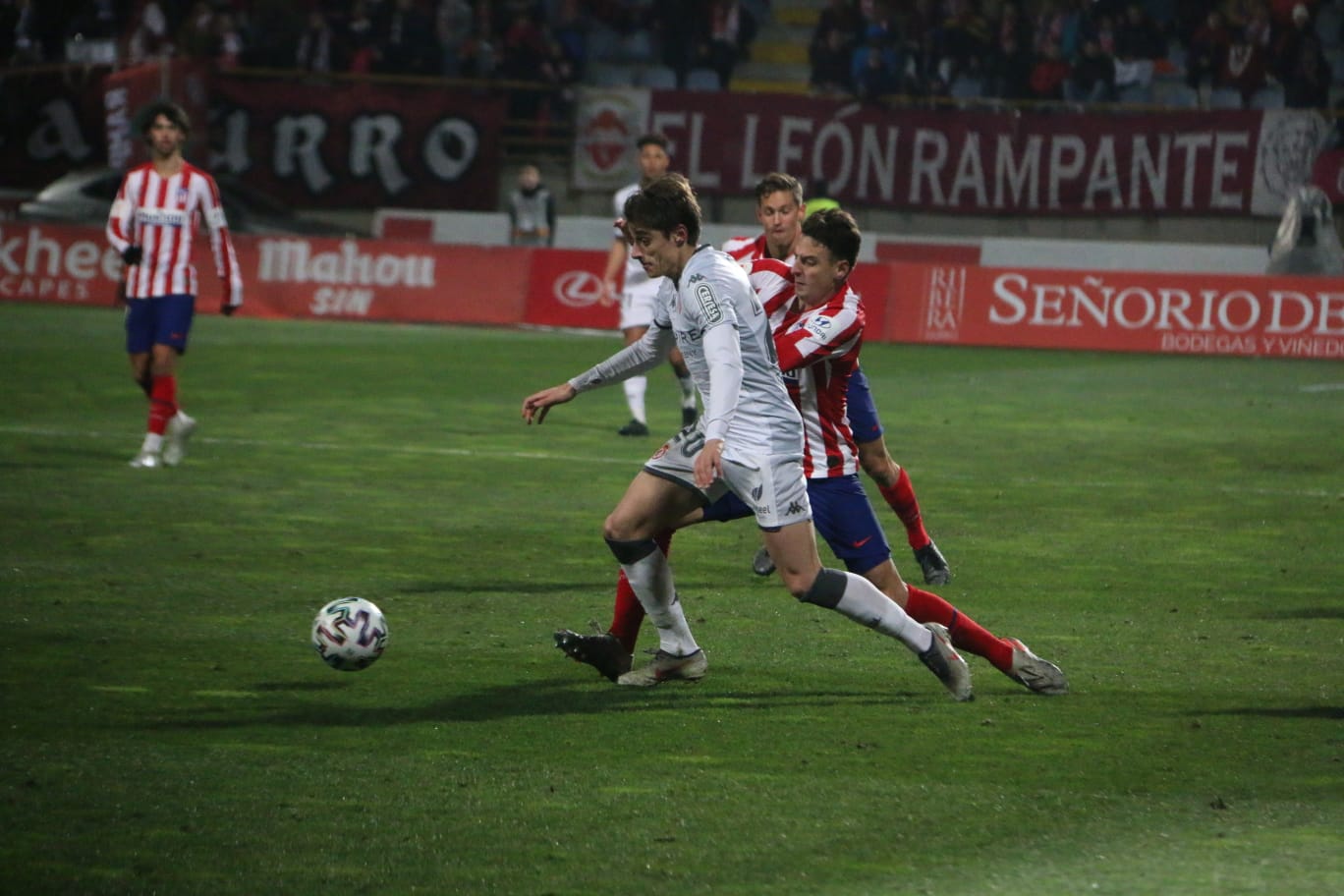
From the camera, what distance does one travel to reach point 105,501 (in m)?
10.8

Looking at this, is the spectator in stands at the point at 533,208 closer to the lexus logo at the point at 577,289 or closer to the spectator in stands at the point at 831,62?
the lexus logo at the point at 577,289

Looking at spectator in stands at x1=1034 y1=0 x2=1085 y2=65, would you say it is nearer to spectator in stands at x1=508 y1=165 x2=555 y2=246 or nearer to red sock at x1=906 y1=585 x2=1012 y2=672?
spectator in stands at x1=508 y1=165 x2=555 y2=246

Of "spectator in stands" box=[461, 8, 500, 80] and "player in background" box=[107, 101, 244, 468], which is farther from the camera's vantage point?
"spectator in stands" box=[461, 8, 500, 80]

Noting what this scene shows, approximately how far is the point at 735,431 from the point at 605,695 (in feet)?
3.39

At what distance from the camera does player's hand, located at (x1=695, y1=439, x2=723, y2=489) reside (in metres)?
5.93

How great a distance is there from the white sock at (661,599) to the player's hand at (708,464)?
2.44ft

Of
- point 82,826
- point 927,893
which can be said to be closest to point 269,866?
point 82,826

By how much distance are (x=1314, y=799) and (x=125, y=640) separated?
4101 mm

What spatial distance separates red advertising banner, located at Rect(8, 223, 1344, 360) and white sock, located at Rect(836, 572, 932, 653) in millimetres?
16458

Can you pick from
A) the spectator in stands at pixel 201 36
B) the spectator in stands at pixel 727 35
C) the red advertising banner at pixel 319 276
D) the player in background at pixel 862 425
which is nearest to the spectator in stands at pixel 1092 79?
Result: the spectator in stands at pixel 727 35

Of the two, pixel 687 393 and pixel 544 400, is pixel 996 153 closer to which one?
pixel 687 393

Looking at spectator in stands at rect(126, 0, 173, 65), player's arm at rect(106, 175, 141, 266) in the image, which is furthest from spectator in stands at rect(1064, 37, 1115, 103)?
player's arm at rect(106, 175, 141, 266)

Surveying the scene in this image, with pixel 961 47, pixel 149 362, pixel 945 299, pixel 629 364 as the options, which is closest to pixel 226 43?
pixel 961 47

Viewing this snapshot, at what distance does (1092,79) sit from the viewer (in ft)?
93.7
